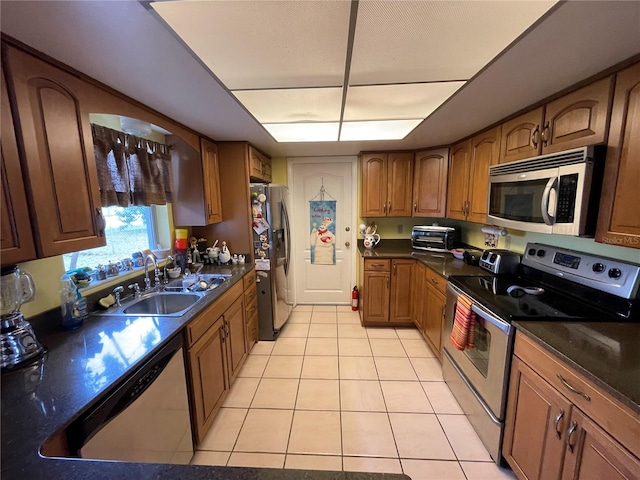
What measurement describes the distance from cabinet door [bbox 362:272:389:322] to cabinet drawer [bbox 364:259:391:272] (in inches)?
1.9

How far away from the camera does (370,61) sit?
1.18 metres

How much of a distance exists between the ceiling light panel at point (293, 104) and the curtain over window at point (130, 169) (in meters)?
0.87

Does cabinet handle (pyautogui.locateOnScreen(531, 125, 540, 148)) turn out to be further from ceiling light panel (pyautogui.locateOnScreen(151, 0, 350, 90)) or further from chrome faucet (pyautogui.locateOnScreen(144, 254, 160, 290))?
chrome faucet (pyautogui.locateOnScreen(144, 254, 160, 290))

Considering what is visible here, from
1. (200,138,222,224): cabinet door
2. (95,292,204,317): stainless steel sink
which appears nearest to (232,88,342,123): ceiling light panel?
(200,138,222,224): cabinet door

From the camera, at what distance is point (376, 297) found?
3.08 m

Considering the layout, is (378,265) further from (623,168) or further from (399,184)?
(623,168)

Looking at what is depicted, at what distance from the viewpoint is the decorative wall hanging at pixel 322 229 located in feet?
12.1

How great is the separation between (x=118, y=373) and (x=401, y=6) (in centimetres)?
166

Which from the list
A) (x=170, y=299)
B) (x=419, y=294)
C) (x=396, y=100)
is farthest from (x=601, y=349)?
(x=170, y=299)

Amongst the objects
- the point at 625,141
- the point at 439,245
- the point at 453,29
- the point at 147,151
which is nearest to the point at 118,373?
the point at 147,151

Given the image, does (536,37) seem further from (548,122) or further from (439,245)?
(439,245)

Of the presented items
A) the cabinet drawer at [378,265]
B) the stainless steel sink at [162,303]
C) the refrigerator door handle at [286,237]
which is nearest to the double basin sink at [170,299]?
the stainless steel sink at [162,303]

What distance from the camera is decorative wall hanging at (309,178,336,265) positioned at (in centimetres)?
368

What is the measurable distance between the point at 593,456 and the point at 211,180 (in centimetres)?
285
